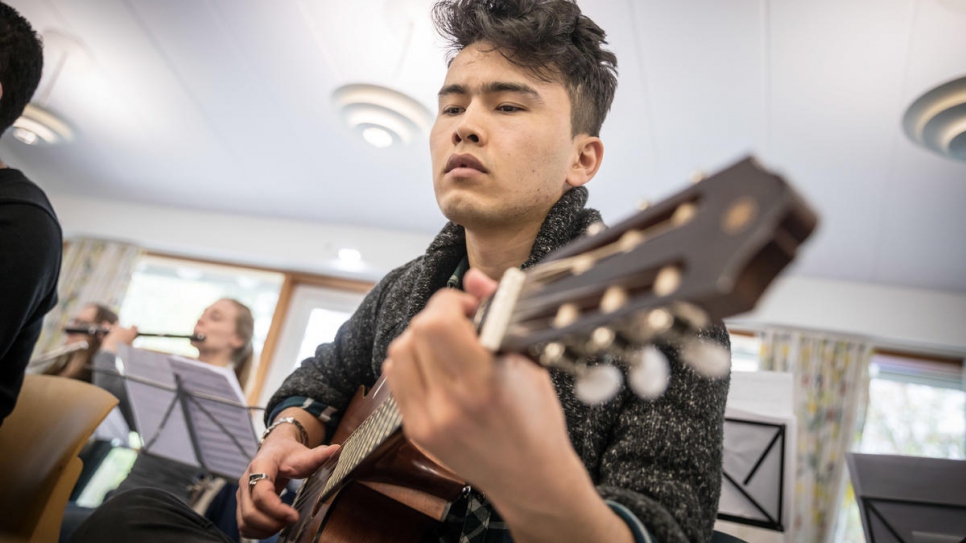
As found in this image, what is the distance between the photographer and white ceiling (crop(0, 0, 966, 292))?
309 cm

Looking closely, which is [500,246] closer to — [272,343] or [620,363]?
[620,363]

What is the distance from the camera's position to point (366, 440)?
91cm

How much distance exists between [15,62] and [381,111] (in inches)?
80.7

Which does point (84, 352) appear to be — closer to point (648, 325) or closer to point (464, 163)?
point (464, 163)

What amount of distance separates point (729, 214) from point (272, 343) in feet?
21.0

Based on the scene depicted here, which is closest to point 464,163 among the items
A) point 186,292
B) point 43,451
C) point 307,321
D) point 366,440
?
point 366,440

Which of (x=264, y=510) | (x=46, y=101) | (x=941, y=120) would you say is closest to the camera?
(x=264, y=510)

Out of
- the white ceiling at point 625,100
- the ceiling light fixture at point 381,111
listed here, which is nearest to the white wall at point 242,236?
the white ceiling at point 625,100

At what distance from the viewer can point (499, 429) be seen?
0.56 m

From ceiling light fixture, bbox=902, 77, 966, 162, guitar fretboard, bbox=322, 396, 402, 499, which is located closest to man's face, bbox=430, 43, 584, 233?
guitar fretboard, bbox=322, 396, 402, 499

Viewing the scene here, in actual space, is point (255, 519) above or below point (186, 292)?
below

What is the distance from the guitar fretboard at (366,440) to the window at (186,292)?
586cm

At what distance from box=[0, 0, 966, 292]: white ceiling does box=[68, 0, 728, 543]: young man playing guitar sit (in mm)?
1985

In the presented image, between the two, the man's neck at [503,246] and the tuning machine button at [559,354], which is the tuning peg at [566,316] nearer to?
the tuning machine button at [559,354]
